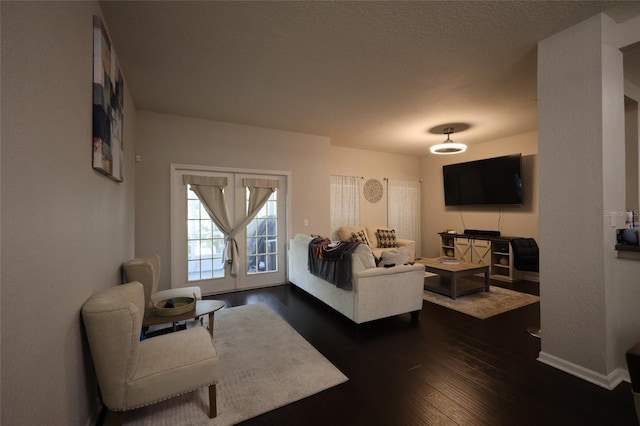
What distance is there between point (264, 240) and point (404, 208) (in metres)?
4.01

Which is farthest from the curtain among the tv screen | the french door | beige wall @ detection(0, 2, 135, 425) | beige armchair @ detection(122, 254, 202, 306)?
the tv screen

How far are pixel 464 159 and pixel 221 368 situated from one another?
21.3 feet

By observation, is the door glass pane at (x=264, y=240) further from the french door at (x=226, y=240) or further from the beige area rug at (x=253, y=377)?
the beige area rug at (x=253, y=377)

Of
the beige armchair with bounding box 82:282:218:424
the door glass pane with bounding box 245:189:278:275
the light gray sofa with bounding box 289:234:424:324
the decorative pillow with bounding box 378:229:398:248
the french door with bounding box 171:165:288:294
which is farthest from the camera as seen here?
the decorative pillow with bounding box 378:229:398:248

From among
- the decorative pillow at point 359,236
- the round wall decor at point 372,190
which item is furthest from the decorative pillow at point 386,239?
the round wall decor at point 372,190

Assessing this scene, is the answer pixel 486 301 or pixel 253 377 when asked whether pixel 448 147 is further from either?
pixel 253 377

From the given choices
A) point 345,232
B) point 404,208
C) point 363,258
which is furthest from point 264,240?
point 404,208

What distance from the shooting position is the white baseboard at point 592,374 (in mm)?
2047

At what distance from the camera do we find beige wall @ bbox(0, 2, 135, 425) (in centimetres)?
90

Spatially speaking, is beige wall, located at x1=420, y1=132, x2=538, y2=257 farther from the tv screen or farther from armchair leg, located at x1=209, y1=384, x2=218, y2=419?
armchair leg, located at x1=209, y1=384, x2=218, y2=419

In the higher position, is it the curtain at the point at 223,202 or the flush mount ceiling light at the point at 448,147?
the flush mount ceiling light at the point at 448,147

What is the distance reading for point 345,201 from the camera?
6.36m

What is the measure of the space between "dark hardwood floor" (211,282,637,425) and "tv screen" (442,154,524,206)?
2.94 metres

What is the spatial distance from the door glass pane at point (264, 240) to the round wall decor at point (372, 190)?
2.59 m
